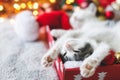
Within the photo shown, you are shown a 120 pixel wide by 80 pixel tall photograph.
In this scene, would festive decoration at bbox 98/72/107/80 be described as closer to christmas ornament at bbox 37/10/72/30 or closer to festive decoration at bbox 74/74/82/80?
festive decoration at bbox 74/74/82/80

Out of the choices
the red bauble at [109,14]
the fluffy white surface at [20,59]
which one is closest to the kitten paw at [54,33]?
the fluffy white surface at [20,59]

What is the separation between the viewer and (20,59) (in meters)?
1.10

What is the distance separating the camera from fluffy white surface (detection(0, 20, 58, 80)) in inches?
38.9

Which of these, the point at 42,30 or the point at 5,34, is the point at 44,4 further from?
the point at 5,34

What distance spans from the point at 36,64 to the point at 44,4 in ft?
1.73

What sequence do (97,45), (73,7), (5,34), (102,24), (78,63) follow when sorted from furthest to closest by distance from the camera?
(73,7)
(5,34)
(102,24)
(97,45)
(78,63)

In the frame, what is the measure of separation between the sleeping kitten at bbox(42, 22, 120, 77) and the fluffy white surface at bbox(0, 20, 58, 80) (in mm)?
126

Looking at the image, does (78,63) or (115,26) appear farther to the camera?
(115,26)

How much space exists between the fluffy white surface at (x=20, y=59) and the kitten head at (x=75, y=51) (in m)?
0.12

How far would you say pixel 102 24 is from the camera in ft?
4.01

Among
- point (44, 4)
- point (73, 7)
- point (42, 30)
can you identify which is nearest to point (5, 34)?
point (42, 30)

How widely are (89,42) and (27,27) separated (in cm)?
37

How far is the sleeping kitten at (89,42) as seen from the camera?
817mm

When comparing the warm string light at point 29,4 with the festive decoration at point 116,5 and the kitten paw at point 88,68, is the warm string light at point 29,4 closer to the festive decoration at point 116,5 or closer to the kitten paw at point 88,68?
the festive decoration at point 116,5
